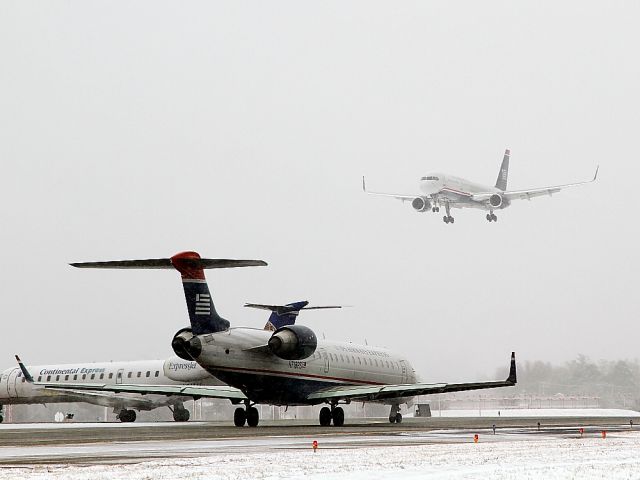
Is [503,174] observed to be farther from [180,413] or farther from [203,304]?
[203,304]

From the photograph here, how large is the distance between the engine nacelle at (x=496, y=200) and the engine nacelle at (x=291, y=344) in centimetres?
4415

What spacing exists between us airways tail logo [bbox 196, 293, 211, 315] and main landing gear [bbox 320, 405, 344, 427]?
22.7 ft

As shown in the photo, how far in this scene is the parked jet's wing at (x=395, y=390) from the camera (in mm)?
32688

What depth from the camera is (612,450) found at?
62.4 ft

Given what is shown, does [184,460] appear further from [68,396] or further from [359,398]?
[68,396]

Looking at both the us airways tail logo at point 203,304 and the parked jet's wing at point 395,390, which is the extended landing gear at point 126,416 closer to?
the parked jet's wing at point 395,390

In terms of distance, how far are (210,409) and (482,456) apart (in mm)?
69023

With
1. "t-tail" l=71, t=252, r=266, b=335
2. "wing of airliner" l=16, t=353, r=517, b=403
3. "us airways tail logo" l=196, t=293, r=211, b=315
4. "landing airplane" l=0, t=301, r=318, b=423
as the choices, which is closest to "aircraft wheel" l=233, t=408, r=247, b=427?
"wing of airliner" l=16, t=353, r=517, b=403

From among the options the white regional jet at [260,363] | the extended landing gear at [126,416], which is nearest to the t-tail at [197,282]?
the white regional jet at [260,363]

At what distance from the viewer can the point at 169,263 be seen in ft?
106

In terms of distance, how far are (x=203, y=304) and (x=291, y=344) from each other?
135 inches

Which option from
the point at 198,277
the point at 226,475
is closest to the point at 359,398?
the point at 198,277

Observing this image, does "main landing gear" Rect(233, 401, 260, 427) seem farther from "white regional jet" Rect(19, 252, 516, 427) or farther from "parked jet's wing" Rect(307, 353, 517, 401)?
"parked jet's wing" Rect(307, 353, 517, 401)

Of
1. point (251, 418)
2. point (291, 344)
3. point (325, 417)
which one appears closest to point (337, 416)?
point (325, 417)
